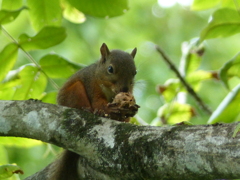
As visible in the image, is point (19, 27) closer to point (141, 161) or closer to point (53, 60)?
point (53, 60)

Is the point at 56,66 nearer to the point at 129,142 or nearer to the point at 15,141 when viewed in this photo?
the point at 15,141

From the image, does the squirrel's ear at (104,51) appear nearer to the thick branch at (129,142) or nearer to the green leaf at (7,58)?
the green leaf at (7,58)

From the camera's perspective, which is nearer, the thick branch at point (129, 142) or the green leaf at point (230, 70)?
the thick branch at point (129, 142)

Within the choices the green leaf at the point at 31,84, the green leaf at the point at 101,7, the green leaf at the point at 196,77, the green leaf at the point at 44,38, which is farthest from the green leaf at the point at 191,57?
the green leaf at the point at 31,84

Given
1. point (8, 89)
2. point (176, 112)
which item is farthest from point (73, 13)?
point (176, 112)

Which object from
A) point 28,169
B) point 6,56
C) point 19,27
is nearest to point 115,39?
point 19,27

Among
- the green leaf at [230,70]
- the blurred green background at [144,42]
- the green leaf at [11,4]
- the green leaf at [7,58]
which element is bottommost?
the green leaf at [230,70]
